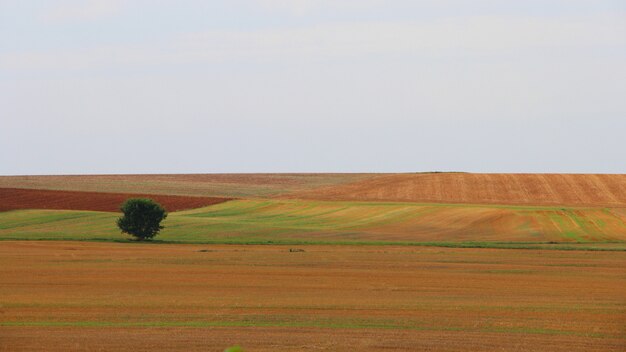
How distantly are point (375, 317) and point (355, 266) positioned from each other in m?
18.8

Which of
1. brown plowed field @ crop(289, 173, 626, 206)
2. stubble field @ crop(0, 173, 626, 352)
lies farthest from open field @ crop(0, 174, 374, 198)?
brown plowed field @ crop(289, 173, 626, 206)

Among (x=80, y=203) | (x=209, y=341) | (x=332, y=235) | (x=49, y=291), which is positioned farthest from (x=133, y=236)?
(x=209, y=341)

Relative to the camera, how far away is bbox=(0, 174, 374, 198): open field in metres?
104

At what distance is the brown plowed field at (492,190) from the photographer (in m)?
94.7

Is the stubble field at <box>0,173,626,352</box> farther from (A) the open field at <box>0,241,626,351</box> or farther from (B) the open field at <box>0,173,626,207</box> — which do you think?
(B) the open field at <box>0,173,626,207</box>

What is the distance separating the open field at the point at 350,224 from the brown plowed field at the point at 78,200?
10.4 feet

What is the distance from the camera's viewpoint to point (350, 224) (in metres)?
78.3

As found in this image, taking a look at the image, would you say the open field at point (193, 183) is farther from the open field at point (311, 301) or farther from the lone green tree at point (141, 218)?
the open field at point (311, 301)

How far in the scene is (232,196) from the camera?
10025 centimetres

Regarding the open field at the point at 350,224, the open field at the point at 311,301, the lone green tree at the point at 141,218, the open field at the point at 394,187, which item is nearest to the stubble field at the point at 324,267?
the open field at the point at 311,301

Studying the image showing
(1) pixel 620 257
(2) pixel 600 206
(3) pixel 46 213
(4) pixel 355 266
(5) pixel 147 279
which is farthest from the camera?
(2) pixel 600 206

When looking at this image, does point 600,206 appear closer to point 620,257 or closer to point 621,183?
point 621,183

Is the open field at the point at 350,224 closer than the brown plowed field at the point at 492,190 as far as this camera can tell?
Yes

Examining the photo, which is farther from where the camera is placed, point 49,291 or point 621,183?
point 621,183
